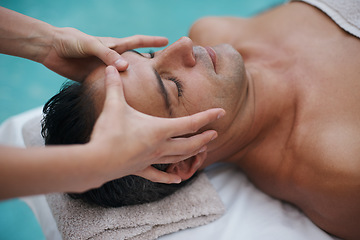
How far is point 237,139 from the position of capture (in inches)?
44.7

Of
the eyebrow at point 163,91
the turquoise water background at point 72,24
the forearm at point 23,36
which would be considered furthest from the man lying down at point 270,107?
the turquoise water background at point 72,24

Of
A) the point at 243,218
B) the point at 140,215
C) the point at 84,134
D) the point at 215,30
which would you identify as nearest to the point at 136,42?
the point at 84,134

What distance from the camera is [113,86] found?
2.51 feet

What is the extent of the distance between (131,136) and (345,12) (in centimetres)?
113

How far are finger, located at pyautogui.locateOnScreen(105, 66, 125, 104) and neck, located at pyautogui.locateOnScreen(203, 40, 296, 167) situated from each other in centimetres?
48

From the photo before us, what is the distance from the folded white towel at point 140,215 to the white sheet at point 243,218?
0.04 meters

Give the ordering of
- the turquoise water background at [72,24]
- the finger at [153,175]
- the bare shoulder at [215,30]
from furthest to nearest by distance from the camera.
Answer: the turquoise water background at [72,24] → the bare shoulder at [215,30] → the finger at [153,175]

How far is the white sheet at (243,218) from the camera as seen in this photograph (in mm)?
1104

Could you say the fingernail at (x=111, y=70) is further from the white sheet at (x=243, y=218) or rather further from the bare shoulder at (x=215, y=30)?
the bare shoulder at (x=215, y=30)

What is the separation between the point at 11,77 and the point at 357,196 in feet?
7.58

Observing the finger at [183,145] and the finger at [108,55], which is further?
the finger at [108,55]

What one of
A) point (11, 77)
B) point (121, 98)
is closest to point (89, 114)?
point (121, 98)

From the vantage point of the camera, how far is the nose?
94 centimetres

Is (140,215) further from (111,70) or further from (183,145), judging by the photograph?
(111,70)
